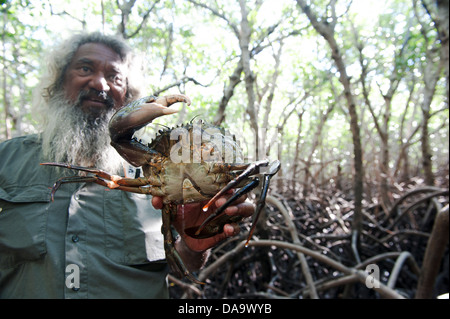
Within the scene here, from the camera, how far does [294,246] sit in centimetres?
271

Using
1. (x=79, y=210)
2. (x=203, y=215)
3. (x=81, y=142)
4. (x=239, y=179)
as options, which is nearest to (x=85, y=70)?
(x=81, y=142)

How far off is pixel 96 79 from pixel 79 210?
0.95m

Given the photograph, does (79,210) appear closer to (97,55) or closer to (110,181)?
(110,181)

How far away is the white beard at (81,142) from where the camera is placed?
178cm

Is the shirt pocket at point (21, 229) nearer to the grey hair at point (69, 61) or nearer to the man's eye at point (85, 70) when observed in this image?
the grey hair at point (69, 61)

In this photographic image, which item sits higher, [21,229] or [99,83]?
[99,83]

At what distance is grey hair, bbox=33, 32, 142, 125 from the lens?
224cm

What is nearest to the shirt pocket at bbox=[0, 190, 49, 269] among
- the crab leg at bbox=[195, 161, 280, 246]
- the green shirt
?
the green shirt

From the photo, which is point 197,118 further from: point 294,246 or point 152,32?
point 152,32

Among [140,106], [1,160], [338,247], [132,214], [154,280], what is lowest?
[338,247]

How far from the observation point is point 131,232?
2.19 m

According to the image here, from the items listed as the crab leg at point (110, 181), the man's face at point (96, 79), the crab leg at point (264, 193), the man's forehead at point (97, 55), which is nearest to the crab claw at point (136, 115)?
the crab leg at point (110, 181)

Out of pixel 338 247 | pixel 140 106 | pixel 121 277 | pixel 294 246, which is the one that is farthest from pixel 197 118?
pixel 338 247

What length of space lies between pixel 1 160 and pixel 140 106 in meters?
1.57
